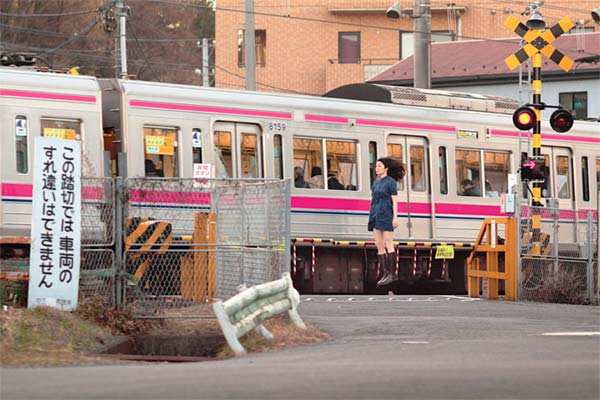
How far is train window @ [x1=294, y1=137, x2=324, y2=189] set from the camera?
23922 mm

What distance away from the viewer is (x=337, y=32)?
184 ft

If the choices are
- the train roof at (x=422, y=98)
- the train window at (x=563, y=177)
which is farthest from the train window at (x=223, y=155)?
the train window at (x=563, y=177)

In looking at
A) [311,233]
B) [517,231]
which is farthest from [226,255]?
[311,233]

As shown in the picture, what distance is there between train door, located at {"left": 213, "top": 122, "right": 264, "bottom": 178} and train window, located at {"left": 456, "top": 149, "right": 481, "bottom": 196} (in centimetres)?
467

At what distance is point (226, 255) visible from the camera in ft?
46.8

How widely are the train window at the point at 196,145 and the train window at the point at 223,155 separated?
365mm

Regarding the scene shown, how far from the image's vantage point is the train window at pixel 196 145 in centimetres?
2256

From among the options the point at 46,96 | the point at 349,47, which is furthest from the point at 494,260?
the point at 349,47

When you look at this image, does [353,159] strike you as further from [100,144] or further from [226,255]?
[226,255]

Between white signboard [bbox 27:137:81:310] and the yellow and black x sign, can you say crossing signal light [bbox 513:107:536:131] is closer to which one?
the yellow and black x sign

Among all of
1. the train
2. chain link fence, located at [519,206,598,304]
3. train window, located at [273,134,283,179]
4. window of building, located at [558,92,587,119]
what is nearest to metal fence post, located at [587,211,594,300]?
chain link fence, located at [519,206,598,304]

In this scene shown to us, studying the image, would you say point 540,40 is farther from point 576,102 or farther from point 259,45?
point 259,45

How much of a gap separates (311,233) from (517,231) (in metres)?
4.72

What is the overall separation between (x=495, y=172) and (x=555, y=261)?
6014 mm
